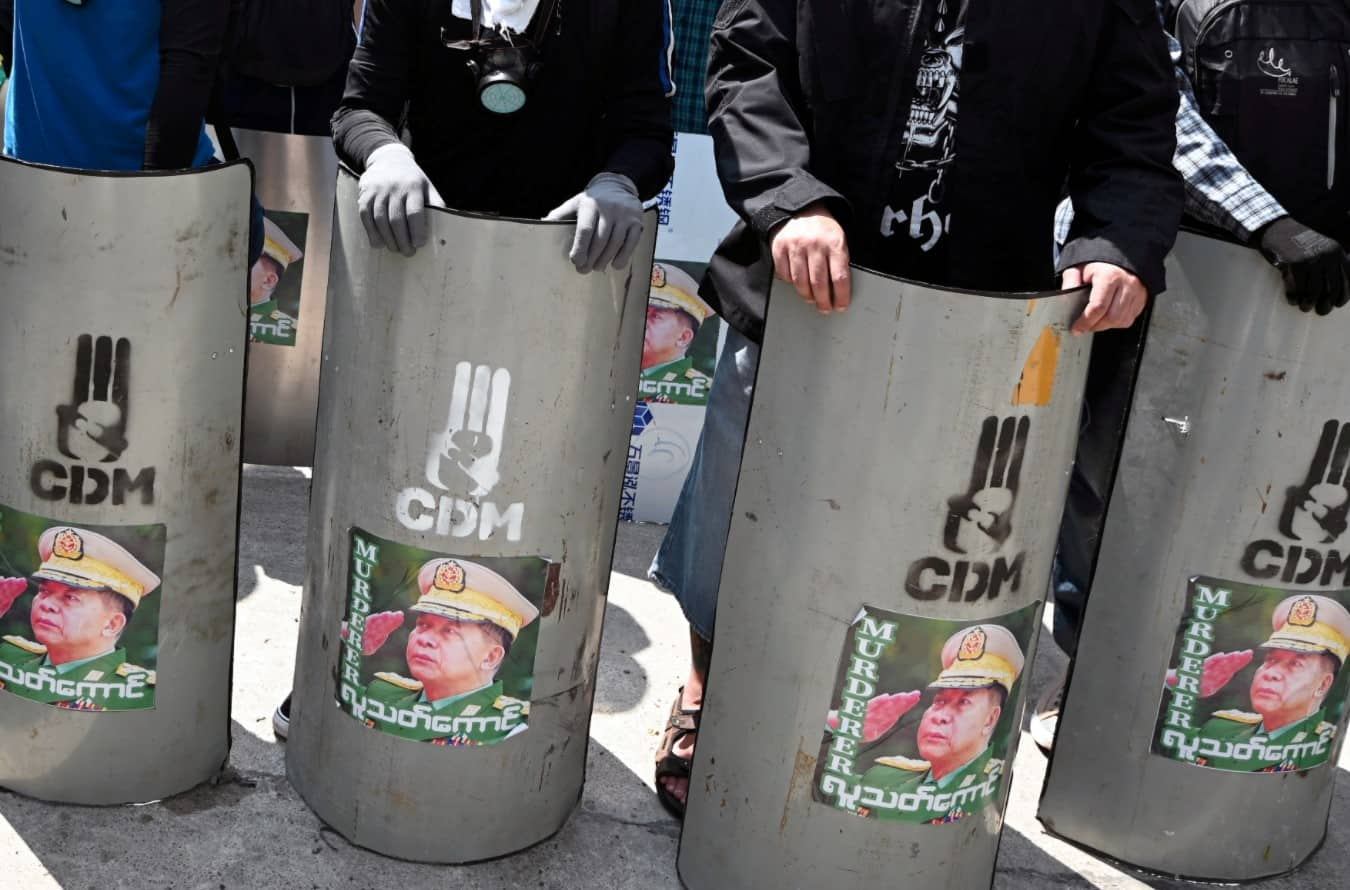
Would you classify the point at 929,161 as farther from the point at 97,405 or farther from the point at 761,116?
the point at 97,405

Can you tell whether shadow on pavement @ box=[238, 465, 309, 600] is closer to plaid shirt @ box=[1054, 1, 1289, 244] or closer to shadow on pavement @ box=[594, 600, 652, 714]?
shadow on pavement @ box=[594, 600, 652, 714]

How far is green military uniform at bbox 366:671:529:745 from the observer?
237cm

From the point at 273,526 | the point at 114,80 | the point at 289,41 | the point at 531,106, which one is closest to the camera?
the point at 531,106

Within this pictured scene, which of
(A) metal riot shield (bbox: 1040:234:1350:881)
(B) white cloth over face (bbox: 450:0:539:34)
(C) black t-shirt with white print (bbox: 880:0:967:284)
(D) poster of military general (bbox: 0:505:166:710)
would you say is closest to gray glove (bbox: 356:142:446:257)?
(B) white cloth over face (bbox: 450:0:539:34)

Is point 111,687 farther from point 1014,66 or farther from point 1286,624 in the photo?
point 1286,624

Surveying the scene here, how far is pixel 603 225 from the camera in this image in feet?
7.16

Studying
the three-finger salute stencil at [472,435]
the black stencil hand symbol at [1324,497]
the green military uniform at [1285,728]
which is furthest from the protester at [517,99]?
the green military uniform at [1285,728]

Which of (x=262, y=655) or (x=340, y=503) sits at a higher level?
(x=340, y=503)

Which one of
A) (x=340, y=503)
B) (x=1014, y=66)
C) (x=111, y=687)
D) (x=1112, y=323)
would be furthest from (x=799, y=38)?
(x=111, y=687)

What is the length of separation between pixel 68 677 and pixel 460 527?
0.70 m

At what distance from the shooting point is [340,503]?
2381 millimetres

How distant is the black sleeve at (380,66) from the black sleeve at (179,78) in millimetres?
365

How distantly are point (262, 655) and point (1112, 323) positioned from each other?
5.96 ft

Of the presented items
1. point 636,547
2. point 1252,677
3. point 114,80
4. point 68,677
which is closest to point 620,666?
point 636,547
